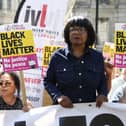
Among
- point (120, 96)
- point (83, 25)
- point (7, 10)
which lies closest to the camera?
point (83, 25)

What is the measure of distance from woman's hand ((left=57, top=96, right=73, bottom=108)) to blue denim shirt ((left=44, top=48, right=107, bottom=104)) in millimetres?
37

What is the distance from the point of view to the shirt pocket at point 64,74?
394 cm

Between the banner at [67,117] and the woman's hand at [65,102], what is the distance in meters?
0.05

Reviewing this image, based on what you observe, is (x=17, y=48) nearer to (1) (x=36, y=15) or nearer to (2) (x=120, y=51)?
(2) (x=120, y=51)

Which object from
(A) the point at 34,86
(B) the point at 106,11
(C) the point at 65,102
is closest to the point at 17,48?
(C) the point at 65,102

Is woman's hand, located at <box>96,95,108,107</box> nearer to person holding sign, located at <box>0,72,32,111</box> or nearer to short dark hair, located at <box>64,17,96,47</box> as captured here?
short dark hair, located at <box>64,17,96,47</box>

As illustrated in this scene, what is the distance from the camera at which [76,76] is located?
3.94 meters

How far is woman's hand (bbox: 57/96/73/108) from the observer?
3.91m

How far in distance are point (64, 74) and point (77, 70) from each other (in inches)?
3.7

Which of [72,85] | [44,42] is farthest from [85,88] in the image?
[44,42]

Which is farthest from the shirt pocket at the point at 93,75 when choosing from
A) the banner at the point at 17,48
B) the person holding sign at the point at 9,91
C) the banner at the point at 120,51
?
the banner at the point at 120,51

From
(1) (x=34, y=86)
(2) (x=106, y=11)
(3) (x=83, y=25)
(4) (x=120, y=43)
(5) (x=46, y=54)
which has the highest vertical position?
(3) (x=83, y=25)

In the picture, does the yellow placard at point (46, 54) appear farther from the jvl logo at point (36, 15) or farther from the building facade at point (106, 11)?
the building facade at point (106, 11)

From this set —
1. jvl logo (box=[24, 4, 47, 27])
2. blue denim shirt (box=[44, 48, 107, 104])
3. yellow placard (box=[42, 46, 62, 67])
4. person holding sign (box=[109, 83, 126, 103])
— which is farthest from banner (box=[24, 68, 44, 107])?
blue denim shirt (box=[44, 48, 107, 104])
